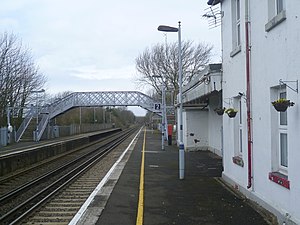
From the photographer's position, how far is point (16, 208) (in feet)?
30.9

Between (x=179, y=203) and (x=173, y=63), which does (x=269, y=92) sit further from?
(x=173, y=63)

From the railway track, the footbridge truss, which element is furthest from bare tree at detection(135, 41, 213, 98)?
the railway track

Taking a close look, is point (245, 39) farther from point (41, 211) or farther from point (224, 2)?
point (41, 211)

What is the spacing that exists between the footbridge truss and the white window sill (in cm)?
3980

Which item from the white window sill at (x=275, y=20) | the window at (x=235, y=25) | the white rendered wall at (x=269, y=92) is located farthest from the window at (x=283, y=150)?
the window at (x=235, y=25)

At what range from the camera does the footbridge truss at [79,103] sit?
47.8m

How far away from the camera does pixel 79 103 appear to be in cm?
6047

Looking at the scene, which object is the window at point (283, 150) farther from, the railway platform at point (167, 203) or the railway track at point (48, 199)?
the railway track at point (48, 199)

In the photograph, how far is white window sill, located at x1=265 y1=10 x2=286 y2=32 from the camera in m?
6.90

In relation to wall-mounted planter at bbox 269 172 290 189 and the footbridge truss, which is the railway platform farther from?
the footbridge truss

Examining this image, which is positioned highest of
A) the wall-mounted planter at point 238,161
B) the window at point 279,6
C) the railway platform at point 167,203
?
the window at point 279,6

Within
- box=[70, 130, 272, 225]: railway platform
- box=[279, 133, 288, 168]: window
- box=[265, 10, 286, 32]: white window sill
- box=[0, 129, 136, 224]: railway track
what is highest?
box=[265, 10, 286, 32]: white window sill

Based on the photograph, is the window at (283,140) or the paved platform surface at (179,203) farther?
the paved platform surface at (179,203)

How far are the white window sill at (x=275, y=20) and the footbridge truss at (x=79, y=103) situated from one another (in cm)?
3980
